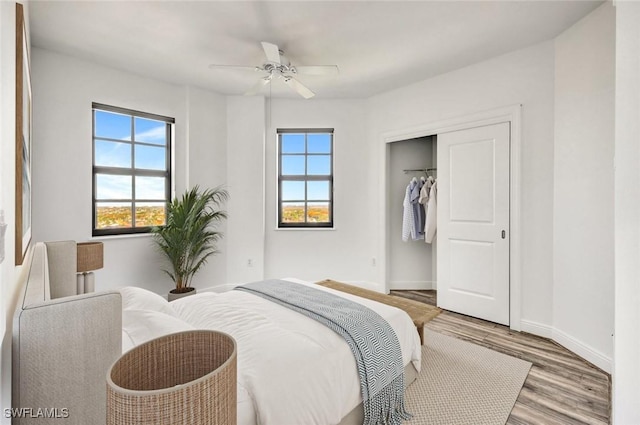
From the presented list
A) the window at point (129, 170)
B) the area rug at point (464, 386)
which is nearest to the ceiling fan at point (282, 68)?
the window at point (129, 170)

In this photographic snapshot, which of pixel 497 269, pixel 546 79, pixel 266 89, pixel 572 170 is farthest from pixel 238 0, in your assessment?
pixel 497 269

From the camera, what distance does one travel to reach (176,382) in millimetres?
790

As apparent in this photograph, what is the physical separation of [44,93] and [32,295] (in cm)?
283

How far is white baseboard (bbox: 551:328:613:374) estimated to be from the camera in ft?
7.36

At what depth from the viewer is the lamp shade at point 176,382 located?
0.56 metres

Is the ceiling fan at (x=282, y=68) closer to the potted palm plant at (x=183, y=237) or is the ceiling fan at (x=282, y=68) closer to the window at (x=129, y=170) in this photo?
the window at (x=129, y=170)

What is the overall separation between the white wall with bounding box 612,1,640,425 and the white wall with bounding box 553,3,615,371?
84.2 inches

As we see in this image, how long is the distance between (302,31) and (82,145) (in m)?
2.43

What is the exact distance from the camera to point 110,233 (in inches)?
133

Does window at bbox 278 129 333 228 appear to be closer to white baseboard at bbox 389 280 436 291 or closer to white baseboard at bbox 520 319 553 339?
white baseboard at bbox 389 280 436 291

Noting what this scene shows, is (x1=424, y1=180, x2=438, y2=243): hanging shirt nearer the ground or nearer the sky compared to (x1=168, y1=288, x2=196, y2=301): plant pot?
nearer the sky

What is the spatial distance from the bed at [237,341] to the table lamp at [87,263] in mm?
496

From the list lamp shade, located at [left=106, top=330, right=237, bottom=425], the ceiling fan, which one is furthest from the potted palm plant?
lamp shade, located at [left=106, top=330, right=237, bottom=425]

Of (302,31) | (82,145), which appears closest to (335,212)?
(302,31)
